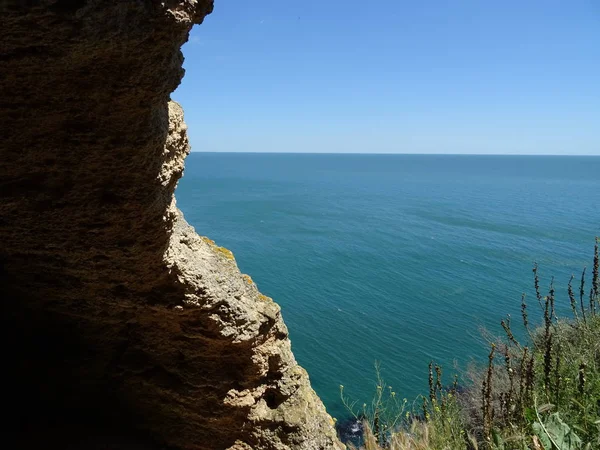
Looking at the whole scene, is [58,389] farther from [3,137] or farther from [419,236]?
[419,236]

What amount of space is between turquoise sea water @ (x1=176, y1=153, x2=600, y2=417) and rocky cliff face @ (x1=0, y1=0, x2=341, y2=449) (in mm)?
16549

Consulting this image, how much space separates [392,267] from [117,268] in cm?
3810

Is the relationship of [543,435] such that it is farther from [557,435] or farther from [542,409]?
[542,409]

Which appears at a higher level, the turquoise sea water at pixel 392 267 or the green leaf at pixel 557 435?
the green leaf at pixel 557 435

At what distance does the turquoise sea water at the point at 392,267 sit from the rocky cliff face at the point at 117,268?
54.3 feet

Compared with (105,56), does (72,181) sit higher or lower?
lower

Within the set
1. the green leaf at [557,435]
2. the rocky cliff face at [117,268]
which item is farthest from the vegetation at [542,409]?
the rocky cliff face at [117,268]

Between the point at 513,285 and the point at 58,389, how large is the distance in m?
35.2

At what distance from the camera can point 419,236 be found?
52.6 meters

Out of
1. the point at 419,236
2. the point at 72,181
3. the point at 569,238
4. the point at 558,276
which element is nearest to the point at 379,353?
the point at 558,276

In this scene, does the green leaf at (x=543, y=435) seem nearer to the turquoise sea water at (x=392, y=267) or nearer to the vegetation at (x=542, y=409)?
the vegetation at (x=542, y=409)

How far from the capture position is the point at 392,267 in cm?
4097

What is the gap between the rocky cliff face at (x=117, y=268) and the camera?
9.62 feet

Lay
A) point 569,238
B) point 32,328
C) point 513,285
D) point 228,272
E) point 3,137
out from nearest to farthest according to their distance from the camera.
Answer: point 3,137 → point 228,272 → point 32,328 → point 513,285 → point 569,238
